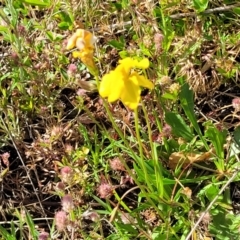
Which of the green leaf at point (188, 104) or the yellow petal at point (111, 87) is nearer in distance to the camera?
the yellow petal at point (111, 87)

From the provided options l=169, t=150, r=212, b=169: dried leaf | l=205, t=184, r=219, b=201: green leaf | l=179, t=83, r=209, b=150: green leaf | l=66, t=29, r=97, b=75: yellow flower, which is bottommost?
l=205, t=184, r=219, b=201: green leaf

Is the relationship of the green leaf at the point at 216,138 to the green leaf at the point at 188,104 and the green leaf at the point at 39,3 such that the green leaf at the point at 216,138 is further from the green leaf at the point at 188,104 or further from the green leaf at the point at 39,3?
the green leaf at the point at 39,3

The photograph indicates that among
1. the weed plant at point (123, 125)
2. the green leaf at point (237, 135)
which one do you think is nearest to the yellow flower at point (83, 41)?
the weed plant at point (123, 125)

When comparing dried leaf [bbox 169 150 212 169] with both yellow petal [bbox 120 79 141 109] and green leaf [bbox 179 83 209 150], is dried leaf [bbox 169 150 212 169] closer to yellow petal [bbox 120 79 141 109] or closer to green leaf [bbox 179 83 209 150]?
green leaf [bbox 179 83 209 150]

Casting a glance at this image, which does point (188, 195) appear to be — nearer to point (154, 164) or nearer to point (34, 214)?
point (154, 164)

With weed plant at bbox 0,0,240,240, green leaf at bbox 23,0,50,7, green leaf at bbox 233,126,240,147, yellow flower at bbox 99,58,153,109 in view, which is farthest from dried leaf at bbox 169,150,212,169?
green leaf at bbox 23,0,50,7

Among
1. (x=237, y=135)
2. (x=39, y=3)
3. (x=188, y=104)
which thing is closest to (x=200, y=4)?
(x=188, y=104)
